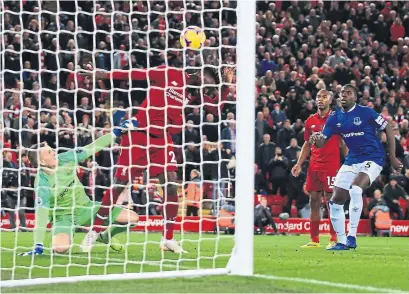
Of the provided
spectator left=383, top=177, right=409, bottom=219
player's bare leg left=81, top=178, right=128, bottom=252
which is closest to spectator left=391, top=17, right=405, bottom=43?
spectator left=383, top=177, right=409, bottom=219

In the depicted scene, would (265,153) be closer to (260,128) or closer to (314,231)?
Result: (260,128)

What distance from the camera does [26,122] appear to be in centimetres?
1338

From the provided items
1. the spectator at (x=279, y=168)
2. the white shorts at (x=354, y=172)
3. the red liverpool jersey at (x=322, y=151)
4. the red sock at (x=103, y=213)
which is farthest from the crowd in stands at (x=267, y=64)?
the red sock at (x=103, y=213)

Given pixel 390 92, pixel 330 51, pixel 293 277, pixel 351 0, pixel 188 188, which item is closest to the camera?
pixel 293 277

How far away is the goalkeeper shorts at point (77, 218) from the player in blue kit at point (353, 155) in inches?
116

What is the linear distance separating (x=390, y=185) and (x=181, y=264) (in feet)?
39.3

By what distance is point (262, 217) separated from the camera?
1948 cm

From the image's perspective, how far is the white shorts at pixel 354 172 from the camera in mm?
12062

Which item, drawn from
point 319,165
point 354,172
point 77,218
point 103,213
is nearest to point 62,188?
point 77,218

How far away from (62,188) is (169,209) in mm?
1339

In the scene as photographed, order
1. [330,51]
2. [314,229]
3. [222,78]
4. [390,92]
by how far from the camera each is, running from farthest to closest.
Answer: [330,51] → [390,92] → [314,229] → [222,78]

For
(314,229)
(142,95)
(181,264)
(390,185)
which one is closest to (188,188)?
(142,95)

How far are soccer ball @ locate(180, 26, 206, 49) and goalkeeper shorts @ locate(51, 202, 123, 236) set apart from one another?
2.10 meters

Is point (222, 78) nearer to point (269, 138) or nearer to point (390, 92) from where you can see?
point (269, 138)
